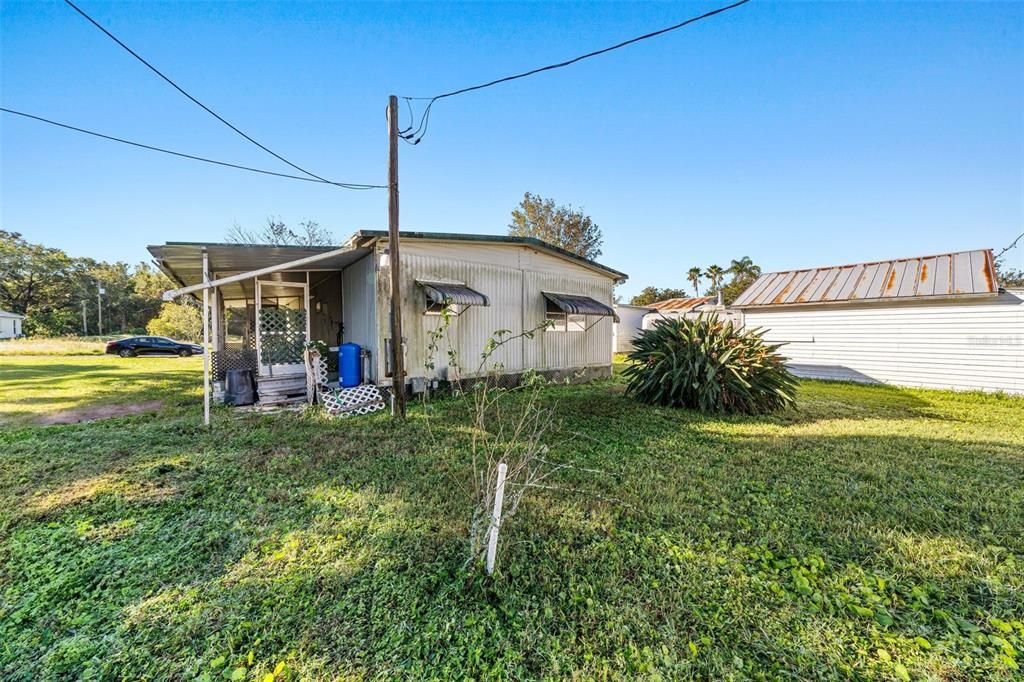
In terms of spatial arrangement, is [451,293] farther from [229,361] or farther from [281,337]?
[229,361]

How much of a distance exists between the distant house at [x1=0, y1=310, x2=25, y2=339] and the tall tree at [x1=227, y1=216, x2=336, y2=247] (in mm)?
25243

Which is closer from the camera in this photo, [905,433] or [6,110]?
[6,110]

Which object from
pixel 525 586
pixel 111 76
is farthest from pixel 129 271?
→ pixel 525 586

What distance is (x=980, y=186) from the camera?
1088 cm

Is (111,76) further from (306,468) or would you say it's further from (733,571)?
(733,571)

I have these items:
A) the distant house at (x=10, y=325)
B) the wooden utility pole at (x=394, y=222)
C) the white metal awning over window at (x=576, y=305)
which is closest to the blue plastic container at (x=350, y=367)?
the wooden utility pole at (x=394, y=222)

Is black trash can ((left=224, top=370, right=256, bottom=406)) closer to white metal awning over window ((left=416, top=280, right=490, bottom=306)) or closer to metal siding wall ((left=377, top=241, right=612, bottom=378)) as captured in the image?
metal siding wall ((left=377, top=241, right=612, bottom=378))

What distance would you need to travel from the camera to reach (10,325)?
3266cm

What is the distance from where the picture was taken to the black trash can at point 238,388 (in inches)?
292

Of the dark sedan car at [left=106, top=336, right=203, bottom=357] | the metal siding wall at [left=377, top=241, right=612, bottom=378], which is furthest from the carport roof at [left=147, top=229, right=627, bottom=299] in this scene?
the dark sedan car at [left=106, top=336, right=203, bottom=357]

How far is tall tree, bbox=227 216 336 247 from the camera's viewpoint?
23.0m

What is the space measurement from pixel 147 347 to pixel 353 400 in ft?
64.4

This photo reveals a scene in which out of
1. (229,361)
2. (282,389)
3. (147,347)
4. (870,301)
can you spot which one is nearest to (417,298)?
(282,389)

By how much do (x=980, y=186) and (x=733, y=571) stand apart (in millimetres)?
15770
